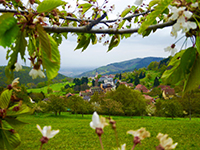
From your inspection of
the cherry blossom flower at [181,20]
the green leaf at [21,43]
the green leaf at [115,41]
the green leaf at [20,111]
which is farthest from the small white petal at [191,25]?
the green leaf at [20,111]

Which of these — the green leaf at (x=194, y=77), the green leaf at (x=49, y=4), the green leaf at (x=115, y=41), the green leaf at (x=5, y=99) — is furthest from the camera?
the green leaf at (x=115, y=41)

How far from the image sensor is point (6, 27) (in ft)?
1.62

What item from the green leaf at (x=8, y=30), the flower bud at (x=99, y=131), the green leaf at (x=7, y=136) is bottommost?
the green leaf at (x=7, y=136)

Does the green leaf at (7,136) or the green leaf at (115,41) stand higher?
the green leaf at (115,41)

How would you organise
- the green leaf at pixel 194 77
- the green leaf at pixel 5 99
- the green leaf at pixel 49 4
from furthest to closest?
the green leaf at pixel 5 99
the green leaf at pixel 194 77
the green leaf at pixel 49 4

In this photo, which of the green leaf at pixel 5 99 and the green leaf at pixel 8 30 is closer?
the green leaf at pixel 8 30

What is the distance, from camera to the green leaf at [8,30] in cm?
48

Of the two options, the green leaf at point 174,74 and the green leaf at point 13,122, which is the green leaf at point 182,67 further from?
the green leaf at point 13,122

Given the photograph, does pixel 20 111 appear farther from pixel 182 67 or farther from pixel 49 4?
pixel 182 67

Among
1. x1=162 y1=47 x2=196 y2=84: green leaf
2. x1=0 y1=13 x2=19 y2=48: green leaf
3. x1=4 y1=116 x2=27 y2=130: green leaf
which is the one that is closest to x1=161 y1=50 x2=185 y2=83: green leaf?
x1=162 y1=47 x2=196 y2=84: green leaf

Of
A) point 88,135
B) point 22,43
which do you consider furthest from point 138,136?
point 88,135

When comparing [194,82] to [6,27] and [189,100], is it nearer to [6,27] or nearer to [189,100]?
[6,27]

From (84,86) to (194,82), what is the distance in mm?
80848

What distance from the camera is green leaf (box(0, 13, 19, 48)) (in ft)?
1.58
